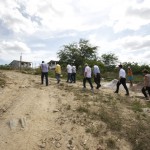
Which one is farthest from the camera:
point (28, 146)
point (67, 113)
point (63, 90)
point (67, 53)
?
point (67, 53)

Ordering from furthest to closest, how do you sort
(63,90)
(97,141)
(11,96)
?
(63,90)
(11,96)
(97,141)

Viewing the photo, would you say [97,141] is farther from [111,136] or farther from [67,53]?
[67,53]

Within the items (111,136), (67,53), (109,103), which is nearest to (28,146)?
(111,136)

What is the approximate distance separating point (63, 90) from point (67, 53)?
57.0m

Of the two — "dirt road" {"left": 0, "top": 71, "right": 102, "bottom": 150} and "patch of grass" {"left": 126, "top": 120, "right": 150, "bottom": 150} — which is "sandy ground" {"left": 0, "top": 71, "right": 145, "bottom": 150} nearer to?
"dirt road" {"left": 0, "top": 71, "right": 102, "bottom": 150}

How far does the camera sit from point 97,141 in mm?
10570

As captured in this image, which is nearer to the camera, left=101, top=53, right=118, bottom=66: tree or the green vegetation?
the green vegetation

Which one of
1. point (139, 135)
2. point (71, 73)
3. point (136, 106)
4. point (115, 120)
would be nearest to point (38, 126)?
point (115, 120)

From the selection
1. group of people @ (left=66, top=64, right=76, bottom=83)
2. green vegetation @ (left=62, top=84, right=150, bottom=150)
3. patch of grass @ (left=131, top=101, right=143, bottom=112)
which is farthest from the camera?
group of people @ (left=66, top=64, right=76, bottom=83)

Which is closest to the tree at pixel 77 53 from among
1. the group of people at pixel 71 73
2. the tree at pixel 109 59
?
the tree at pixel 109 59

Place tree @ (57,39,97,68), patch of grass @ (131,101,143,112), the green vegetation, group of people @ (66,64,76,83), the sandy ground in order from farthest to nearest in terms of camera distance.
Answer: tree @ (57,39,97,68), group of people @ (66,64,76,83), patch of grass @ (131,101,143,112), the green vegetation, the sandy ground

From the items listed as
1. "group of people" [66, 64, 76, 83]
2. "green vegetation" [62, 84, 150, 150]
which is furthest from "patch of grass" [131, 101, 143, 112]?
"group of people" [66, 64, 76, 83]

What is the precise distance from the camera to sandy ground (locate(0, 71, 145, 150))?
10148 mm

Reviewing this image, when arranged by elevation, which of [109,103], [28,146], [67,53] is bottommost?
[28,146]
